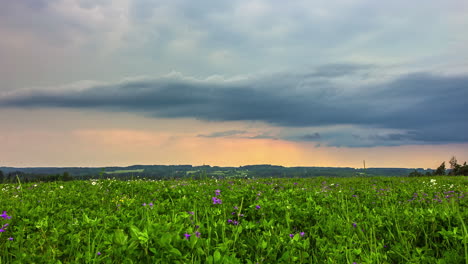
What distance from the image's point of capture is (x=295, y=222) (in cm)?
631

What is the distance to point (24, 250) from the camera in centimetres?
420

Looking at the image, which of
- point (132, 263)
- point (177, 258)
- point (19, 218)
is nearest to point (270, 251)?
point (177, 258)

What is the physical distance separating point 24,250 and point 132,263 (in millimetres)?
1990

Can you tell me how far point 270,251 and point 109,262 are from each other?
192cm

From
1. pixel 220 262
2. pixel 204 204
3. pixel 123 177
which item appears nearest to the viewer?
pixel 220 262

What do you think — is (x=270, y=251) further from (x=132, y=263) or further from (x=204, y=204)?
(x=204, y=204)

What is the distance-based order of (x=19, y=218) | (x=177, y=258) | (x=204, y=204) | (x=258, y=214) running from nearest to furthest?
(x=177, y=258) → (x=19, y=218) → (x=258, y=214) → (x=204, y=204)

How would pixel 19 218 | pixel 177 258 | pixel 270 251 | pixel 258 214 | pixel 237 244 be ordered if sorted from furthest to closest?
pixel 258 214, pixel 19 218, pixel 237 244, pixel 270 251, pixel 177 258

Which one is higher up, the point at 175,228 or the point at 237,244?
the point at 175,228

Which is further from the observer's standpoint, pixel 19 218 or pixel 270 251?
pixel 19 218

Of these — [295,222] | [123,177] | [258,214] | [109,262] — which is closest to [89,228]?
[109,262]

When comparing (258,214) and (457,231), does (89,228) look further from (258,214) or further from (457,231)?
(457,231)

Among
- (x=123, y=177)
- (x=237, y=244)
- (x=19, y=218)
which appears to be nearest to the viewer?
(x=237, y=244)

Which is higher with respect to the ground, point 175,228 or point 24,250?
point 175,228
